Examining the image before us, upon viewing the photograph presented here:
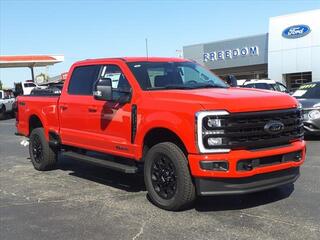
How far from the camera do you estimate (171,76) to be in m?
7.44

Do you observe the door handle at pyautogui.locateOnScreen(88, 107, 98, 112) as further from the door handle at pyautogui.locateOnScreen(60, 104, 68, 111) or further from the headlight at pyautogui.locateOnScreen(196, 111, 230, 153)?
the headlight at pyautogui.locateOnScreen(196, 111, 230, 153)

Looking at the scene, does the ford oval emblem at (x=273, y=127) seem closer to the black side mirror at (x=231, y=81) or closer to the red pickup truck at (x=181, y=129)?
the red pickup truck at (x=181, y=129)

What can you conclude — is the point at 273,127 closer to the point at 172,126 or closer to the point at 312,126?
the point at 172,126

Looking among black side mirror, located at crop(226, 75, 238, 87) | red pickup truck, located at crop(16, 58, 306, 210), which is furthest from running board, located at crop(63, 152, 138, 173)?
black side mirror, located at crop(226, 75, 238, 87)

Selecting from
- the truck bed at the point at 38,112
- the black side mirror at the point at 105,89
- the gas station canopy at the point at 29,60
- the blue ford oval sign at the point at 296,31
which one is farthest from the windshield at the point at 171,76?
the gas station canopy at the point at 29,60

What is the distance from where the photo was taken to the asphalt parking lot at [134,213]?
5453 mm

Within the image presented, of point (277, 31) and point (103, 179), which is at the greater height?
point (277, 31)

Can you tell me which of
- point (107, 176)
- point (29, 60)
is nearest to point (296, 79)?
point (29, 60)

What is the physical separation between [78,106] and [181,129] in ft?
8.75

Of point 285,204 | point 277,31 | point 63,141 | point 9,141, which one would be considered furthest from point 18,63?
point 285,204

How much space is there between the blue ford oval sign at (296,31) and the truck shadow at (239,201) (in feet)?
108

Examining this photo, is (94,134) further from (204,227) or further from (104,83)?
(204,227)

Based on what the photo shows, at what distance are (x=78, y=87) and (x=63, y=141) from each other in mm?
1033

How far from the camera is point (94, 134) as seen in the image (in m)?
7.81
